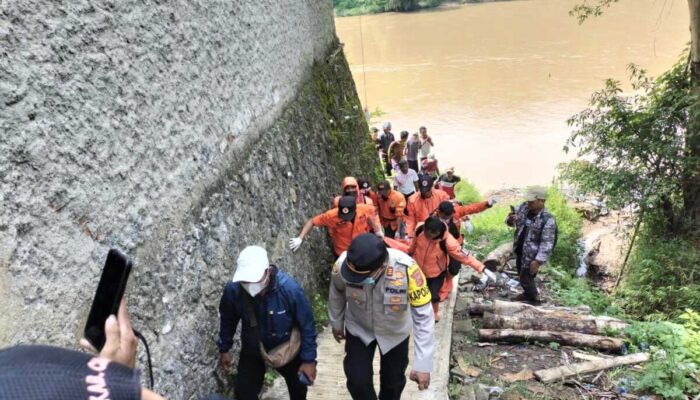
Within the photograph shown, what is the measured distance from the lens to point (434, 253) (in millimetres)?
4844

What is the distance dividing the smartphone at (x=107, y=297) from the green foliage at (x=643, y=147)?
26.0 ft

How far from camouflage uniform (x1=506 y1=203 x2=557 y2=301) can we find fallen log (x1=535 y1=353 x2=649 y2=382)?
1238 millimetres

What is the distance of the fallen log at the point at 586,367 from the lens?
4586mm

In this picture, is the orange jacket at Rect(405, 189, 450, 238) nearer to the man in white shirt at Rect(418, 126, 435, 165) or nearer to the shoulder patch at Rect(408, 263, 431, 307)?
the shoulder patch at Rect(408, 263, 431, 307)

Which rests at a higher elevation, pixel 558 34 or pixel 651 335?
pixel 558 34

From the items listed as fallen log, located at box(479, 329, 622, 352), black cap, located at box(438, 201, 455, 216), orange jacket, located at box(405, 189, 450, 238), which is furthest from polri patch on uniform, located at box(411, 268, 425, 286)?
orange jacket, located at box(405, 189, 450, 238)

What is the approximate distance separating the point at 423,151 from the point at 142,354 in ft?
33.6

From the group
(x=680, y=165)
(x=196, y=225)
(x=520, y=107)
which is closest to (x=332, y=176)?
(x=196, y=225)

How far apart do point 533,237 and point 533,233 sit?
0.05m

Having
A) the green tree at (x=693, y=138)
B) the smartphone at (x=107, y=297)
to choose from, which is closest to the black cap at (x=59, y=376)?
the smartphone at (x=107, y=297)

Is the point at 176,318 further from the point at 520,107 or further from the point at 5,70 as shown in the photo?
the point at 520,107

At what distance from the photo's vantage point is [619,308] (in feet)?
22.9

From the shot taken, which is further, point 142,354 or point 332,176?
point 332,176

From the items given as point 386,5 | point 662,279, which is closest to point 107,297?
point 662,279
